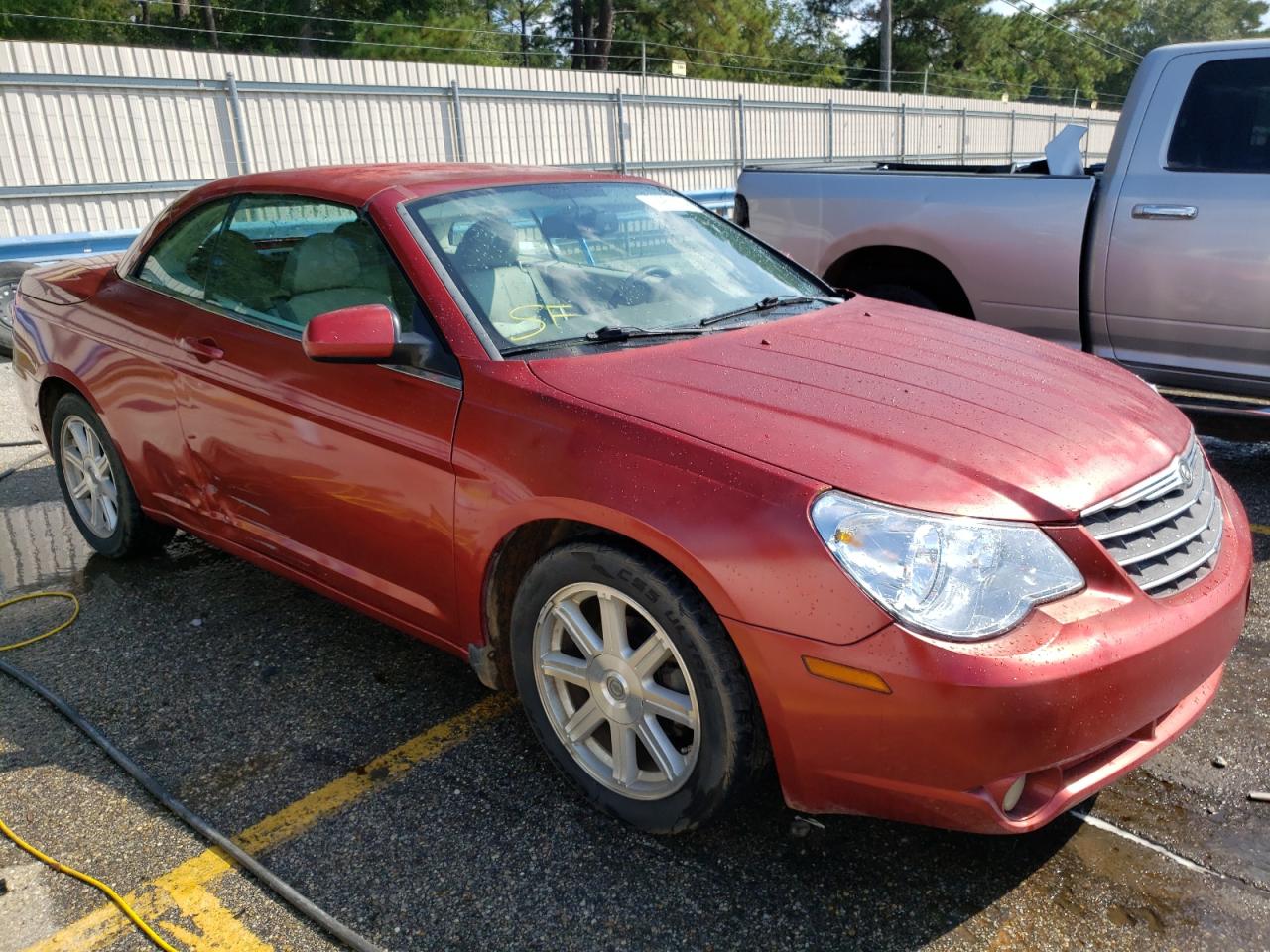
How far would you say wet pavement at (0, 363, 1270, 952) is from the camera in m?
2.39

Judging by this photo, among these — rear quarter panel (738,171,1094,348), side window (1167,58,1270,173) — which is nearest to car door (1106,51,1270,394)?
side window (1167,58,1270,173)

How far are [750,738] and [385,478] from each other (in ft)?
4.29

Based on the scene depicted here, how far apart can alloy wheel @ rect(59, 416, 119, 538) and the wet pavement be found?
940mm

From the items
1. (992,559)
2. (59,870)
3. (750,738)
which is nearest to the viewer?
(992,559)

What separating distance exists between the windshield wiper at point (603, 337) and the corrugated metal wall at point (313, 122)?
9.81 m

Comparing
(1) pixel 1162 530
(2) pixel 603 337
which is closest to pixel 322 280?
(2) pixel 603 337

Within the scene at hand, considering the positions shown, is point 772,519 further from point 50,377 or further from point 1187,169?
point 1187,169

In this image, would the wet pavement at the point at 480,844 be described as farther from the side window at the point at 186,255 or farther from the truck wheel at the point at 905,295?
the truck wheel at the point at 905,295

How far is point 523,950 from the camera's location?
92.0 inches

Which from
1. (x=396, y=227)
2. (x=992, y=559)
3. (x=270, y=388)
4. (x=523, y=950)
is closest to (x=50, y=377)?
(x=270, y=388)

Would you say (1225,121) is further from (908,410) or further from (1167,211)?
(908,410)

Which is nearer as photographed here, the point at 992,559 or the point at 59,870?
the point at 992,559

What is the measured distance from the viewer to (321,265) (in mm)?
3451

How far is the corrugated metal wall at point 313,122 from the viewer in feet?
38.4
